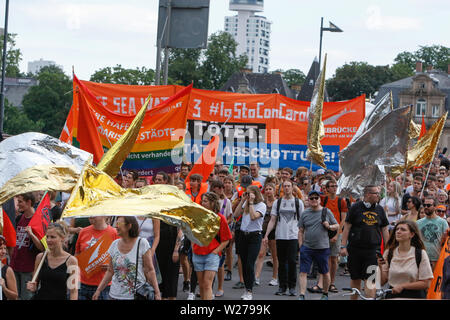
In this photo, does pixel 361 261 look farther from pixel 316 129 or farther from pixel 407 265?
pixel 316 129

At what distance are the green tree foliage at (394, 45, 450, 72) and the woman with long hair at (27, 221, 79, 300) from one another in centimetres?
10867

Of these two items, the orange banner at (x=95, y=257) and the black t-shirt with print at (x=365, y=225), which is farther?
the black t-shirt with print at (x=365, y=225)

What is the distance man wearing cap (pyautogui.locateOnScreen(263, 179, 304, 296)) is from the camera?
13.2 m

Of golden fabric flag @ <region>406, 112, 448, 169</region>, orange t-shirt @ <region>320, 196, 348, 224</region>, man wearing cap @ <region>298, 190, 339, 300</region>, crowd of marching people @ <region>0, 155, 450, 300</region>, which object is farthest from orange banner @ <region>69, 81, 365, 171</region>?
man wearing cap @ <region>298, 190, 339, 300</region>

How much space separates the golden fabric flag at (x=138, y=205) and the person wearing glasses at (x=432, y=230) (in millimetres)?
4424

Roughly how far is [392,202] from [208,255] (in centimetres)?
500

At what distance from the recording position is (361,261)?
11570 mm

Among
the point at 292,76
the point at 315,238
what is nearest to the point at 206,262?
the point at 315,238

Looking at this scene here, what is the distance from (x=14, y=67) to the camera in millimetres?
86688

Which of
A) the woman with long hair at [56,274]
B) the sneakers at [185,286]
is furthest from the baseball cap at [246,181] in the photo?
the woman with long hair at [56,274]

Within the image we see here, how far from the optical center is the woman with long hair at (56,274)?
8.23 meters

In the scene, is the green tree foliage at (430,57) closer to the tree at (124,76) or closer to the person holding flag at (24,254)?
the tree at (124,76)

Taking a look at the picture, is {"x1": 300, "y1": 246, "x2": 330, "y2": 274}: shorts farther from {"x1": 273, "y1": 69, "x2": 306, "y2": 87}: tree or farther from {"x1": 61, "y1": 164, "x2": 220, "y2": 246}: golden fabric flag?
{"x1": 273, "y1": 69, "x2": 306, "y2": 87}: tree
